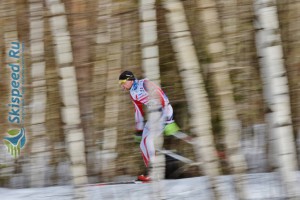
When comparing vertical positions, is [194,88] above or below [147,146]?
above

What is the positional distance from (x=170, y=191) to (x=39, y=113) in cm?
169

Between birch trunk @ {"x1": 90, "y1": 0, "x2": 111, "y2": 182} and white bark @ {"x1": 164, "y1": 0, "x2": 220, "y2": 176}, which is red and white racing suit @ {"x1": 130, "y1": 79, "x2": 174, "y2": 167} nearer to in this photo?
birch trunk @ {"x1": 90, "y1": 0, "x2": 111, "y2": 182}

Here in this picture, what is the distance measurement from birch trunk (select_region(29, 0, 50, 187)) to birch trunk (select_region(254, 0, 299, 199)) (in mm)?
2410

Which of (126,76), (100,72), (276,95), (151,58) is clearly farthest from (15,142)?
(276,95)

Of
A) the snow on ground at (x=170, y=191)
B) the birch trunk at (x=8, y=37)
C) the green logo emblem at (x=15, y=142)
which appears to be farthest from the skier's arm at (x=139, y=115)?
the birch trunk at (x=8, y=37)

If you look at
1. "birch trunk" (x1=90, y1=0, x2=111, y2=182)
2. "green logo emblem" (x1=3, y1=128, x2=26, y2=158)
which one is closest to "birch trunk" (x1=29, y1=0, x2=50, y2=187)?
"green logo emblem" (x1=3, y1=128, x2=26, y2=158)

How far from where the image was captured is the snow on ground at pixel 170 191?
4.38m

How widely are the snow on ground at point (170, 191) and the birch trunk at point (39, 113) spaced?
23 centimetres

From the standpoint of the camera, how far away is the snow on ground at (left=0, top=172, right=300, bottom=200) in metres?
4.38

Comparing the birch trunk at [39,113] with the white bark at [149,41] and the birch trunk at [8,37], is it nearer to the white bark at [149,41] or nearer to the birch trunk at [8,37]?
the birch trunk at [8,37]

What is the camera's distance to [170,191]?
466 centimetres

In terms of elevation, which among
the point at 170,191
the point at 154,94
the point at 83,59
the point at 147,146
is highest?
the point at 83,59

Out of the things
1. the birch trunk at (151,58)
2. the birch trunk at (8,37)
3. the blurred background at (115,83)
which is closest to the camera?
the birch trunk at (151,58)

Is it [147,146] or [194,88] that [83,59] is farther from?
[194,88]
